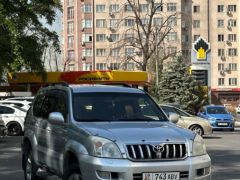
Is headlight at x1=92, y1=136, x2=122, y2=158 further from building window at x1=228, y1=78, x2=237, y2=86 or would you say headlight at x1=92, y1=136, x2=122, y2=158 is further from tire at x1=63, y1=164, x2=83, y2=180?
building window at x1=228, y1=78, x2=237, y2=86

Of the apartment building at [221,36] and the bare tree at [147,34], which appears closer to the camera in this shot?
the bare tree at [147,34]

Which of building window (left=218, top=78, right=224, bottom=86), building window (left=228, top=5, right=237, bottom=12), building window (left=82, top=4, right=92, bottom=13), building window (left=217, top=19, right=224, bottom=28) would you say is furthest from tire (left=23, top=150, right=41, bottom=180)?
building window (left=228, top=5, right=237, bottom=12)

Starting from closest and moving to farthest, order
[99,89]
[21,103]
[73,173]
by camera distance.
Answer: [73,173] < [99,89] < [21,103]

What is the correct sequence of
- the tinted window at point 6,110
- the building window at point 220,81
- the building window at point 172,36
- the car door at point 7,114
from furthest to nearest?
the building window at point 220,81
the building window at point 172,36
the tinted window at point 6,110
the car door at point 7,114

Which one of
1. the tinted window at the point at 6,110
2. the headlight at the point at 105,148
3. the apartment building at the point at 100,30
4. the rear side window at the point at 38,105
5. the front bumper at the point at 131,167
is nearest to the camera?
the front bumper at the point at 131,167

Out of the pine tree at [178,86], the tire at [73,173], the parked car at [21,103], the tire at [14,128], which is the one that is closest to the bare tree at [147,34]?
the pine tree at [178,86]

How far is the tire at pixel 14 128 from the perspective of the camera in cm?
2769

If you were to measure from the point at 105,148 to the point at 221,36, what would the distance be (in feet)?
346

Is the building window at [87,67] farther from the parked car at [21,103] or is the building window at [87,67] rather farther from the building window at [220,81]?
the parked car at [21,103]

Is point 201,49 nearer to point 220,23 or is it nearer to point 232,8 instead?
point 220,23

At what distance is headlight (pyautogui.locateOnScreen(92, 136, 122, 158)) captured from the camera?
25.7 feet

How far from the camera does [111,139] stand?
7.88 meters

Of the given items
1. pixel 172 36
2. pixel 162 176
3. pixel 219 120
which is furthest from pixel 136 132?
pixel 172 36

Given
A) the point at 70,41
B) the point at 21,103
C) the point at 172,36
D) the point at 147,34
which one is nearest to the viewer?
the point at 21,103
